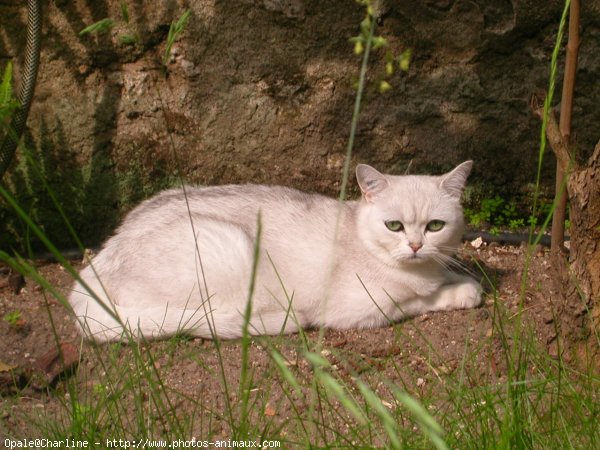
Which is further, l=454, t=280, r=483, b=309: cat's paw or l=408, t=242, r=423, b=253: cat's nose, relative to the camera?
l=454, t=280, r=483, b=309: cat's paw

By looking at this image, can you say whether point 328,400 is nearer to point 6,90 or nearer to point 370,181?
point 370,181

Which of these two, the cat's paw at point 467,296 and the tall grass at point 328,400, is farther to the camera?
the cat's paw at point 467,296

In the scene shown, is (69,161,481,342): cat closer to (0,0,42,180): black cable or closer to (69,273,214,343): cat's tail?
(69,273,214,343): cat's tail

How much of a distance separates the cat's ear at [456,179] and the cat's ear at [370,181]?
0.29 meters

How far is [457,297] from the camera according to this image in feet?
12.0

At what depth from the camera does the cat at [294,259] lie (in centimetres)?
347

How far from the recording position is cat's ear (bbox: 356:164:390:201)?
11.7 ft

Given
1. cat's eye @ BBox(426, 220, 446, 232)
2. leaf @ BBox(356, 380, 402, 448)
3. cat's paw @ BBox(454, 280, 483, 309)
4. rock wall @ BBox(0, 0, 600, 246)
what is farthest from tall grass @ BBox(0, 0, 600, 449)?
rock wall @ BBox(0, 0, 600, 246)

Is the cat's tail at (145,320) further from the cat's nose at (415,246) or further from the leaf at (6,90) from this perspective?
the leaf at (6,90)

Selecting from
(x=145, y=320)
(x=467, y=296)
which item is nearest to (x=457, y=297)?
(x=467, y=296)

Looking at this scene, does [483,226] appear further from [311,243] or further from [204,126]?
[204,126]

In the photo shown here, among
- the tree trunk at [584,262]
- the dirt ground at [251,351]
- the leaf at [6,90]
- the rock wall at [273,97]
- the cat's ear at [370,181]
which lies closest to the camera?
the tree trunk at [584,262]

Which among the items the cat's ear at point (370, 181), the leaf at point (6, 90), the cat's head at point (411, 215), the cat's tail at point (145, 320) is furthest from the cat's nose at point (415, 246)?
the leaf at point (6, 90)

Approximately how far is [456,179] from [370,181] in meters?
0.42
